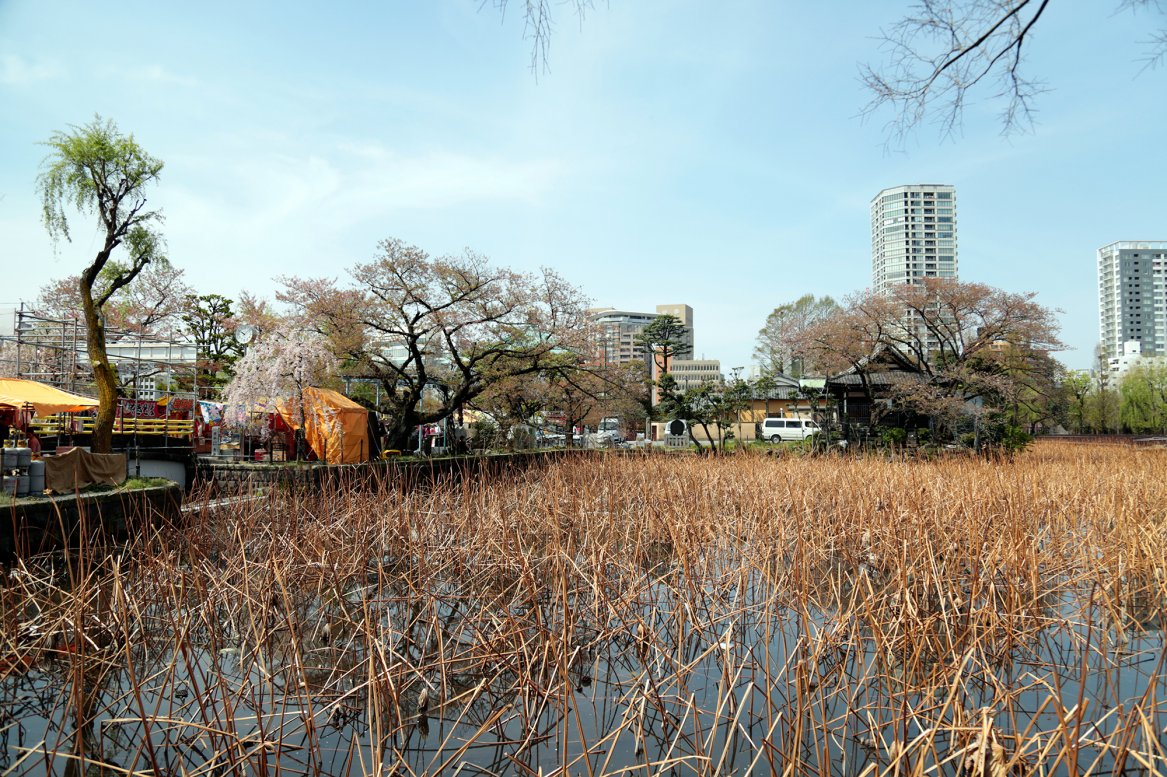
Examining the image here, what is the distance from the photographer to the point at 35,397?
10578mm

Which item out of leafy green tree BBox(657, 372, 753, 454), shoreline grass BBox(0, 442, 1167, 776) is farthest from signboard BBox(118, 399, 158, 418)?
leafy green tree BBox(657, 372, 753, 454)

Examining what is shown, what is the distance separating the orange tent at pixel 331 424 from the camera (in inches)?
600

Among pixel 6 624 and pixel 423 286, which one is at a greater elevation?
pixel 423 286

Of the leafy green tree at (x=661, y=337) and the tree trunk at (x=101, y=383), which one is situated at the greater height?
the leafy green tree at (x=661, y=337)

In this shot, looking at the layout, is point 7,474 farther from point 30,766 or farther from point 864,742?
point 864,742

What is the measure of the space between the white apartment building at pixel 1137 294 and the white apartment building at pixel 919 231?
20.1 metres

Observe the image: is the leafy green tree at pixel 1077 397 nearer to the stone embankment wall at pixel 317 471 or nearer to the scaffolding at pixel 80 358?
the stone embankment wall at pixel 317 471

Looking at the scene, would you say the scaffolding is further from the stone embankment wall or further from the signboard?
the stone embankment wall

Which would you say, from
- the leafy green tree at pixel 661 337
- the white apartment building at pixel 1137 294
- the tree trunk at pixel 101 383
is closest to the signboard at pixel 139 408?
the tree trunk at pixel 101 383

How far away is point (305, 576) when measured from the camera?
465cm

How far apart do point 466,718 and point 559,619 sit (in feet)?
2.26

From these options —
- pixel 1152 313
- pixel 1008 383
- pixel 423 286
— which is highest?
pixel 1152 313

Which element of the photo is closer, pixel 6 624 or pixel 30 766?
pixel 30 766

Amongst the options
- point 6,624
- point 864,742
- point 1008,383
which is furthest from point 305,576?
point 1008,383
